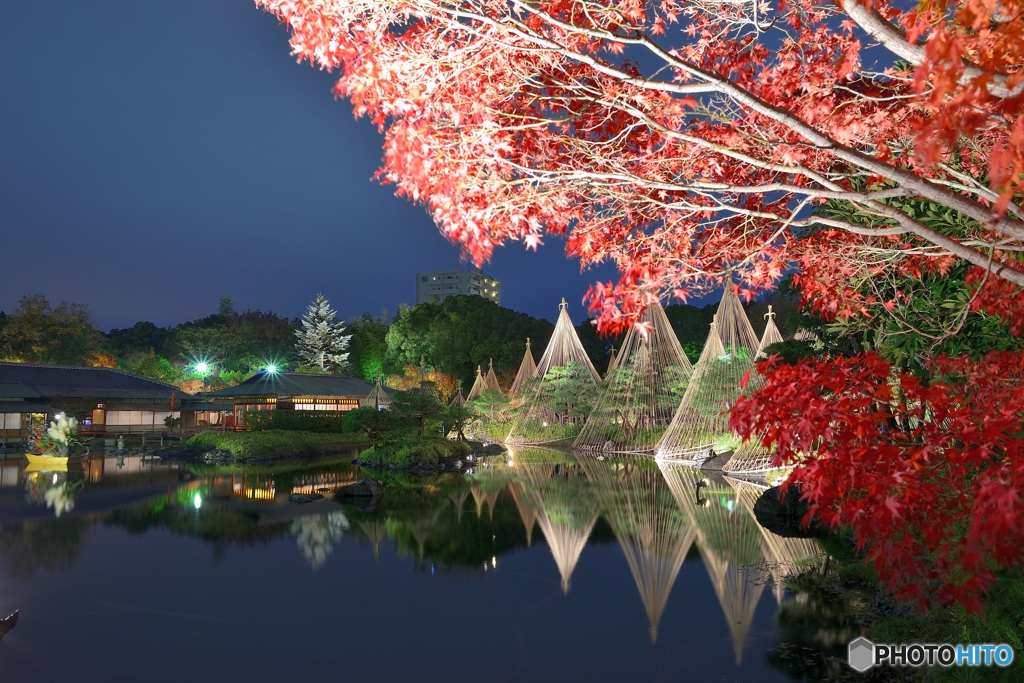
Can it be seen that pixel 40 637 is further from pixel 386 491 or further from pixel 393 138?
pixel 386 491

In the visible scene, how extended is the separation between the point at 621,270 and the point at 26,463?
19.1m

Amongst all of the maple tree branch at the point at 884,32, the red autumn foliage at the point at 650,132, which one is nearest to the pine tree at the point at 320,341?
the red autumn foliage at the point at 650,132

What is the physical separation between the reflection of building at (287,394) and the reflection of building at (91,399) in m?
1.38

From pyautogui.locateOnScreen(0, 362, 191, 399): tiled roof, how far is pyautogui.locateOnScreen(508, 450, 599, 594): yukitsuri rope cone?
1826cm

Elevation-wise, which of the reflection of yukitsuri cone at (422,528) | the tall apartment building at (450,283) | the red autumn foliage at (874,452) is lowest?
the reflection of yukitsuri cone at (422,528)

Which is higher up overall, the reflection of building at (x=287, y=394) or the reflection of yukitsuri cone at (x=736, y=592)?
the reflection of building at (x=287, y=394)

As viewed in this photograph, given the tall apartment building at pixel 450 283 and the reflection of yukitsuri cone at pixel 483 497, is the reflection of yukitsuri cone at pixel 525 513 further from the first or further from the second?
the tall apartment building at pixel 450 283

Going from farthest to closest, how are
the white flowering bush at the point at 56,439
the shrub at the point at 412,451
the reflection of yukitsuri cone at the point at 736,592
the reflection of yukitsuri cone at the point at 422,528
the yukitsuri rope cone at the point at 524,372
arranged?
the yukitsuri rope cone at the point at 524,372
the white flowering bush at the point at 56,439
the shrub at the point at 412,451
the reflection of yukitsuri cone at the point at 422,528
the reflection of yukitsuri cone at the point at 736,592

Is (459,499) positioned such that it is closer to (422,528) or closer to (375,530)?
(422,528)

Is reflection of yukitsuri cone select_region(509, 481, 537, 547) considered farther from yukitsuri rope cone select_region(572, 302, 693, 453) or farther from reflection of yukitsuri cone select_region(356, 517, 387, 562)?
yukitsuri rope cone select_region(572, 302, 693, 453)

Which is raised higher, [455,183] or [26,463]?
[455,183]

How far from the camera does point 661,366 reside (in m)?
19.6

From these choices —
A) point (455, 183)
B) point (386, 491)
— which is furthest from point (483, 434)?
point (455, 183)

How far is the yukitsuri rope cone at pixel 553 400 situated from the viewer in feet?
71.7
